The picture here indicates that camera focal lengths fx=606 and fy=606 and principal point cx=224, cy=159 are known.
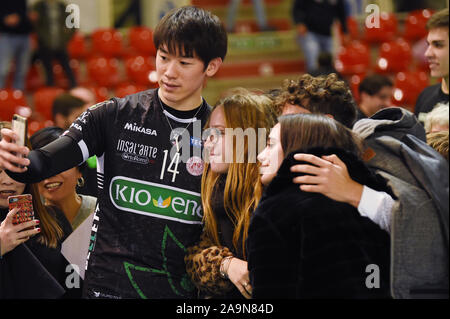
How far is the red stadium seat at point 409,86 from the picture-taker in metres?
6.53

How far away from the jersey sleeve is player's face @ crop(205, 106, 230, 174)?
334mm

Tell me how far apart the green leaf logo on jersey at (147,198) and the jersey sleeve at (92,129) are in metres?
0.13

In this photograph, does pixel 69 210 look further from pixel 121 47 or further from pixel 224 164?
pixel 121 47

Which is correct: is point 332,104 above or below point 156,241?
above

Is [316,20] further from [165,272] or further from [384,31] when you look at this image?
[165,272]

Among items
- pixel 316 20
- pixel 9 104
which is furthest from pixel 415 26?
pixel 9 104

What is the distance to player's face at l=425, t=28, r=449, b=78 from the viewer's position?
2848 mm

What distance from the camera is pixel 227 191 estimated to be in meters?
1.99

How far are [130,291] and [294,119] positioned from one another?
0.77 m

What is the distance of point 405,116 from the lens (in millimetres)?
1853

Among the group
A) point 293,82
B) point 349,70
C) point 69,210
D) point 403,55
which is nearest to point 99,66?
point 349,70

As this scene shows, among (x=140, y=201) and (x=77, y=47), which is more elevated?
(x=77, y=47)

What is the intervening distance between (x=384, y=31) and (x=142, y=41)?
313 centimetres

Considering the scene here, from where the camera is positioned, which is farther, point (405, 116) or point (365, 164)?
point (405, 116)
